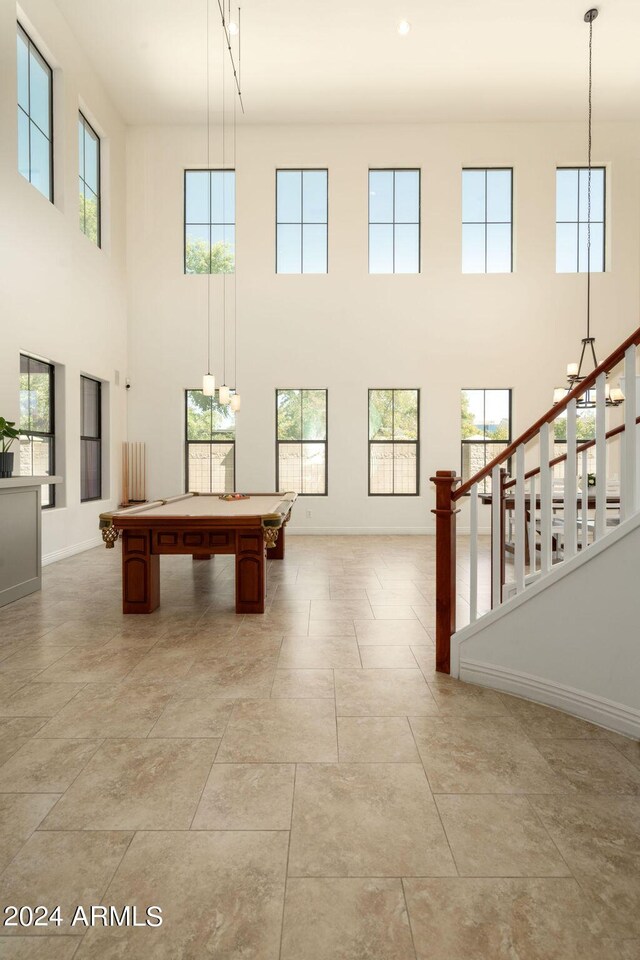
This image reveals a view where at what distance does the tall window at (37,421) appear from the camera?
6070mm

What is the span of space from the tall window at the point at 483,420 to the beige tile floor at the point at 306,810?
6301 mm

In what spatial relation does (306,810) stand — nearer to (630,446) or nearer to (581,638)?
(581,638)

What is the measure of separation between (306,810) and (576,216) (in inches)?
404

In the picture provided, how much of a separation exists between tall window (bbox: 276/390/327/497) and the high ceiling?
461 centimetres

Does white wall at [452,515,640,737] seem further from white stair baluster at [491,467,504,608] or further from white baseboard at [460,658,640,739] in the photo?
white stair baluster at [491,467,504,608]

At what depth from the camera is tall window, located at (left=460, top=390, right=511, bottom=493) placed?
9.20 m

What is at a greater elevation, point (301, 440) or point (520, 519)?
point (301, 440)

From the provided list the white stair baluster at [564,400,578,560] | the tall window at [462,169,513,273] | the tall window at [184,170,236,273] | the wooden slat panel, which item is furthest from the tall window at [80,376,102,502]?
the wooden slat panel

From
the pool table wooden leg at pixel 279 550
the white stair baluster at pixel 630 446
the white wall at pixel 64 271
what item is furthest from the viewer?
the pool table wooden leg at pixel 279 550

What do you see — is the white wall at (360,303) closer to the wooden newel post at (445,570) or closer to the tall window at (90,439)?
the tall window at (90,439)

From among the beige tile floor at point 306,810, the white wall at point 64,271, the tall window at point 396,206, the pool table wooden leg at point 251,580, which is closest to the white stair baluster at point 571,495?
the beige tile floor at point 306,810

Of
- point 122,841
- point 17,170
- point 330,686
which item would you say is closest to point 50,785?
point 122,841

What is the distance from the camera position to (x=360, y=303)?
9.14m

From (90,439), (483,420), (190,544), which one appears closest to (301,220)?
(483,420)
